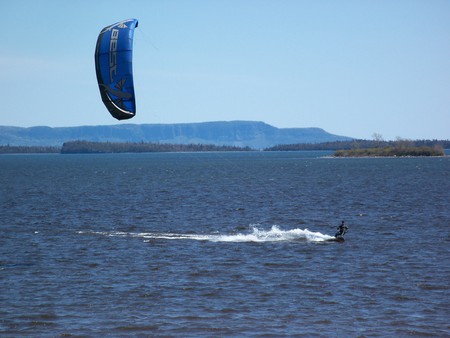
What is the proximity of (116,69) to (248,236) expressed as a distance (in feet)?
40.1

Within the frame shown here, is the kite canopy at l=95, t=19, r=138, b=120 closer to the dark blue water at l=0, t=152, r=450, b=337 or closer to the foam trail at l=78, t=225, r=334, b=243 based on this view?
the dark blue water at l=0, t=152, r=450, b=337

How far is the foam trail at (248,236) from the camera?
37.3 meters

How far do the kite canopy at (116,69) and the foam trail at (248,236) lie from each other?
9.00m

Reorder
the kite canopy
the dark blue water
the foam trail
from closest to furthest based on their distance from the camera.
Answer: the dark blue water → the kite canopy → the foam trail

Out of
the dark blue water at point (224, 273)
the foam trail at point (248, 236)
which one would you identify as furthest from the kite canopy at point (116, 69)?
the foam trail at point (248, 236)

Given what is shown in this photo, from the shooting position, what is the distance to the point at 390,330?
20.6 meters

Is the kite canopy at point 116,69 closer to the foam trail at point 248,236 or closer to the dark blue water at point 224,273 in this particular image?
the dark blue water at point 224,273

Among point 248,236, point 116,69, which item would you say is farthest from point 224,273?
point 248,236

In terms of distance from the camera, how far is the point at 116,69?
30.8 metres

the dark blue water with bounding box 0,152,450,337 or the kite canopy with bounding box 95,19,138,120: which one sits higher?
the kite canopy with bounding box 95,19,138,120

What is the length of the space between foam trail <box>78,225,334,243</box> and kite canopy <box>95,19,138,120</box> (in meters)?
9.00

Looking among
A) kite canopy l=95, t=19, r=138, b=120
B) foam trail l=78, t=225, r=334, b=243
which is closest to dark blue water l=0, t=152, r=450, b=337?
foam trail l=78, t=225, r=334, b=243

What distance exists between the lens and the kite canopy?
3078 cm

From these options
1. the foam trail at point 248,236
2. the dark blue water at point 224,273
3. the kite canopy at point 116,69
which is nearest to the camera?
the dark blue water at point 224,273
